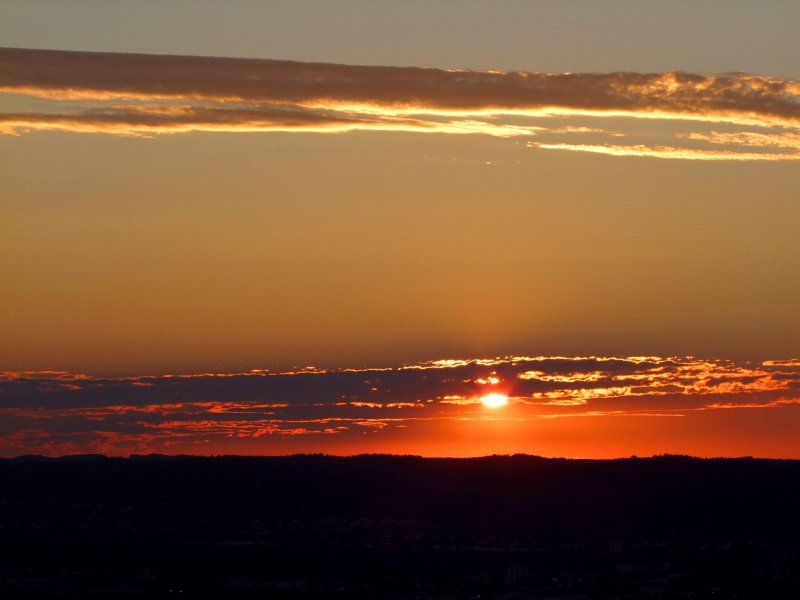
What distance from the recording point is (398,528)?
140625 mm

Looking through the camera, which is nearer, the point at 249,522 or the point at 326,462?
the point at 249,522

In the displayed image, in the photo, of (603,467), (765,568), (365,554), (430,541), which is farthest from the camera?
(603,467)

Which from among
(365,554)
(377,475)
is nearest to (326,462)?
(377,475)

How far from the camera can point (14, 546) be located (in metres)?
118

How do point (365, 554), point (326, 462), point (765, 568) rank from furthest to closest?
point (326, 462)
point (365, 554)
point (765, 568)

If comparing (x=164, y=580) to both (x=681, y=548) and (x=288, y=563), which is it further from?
(x=681, y=548)

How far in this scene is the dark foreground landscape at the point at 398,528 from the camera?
327ft

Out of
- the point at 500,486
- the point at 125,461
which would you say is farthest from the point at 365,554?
the point at 125,461

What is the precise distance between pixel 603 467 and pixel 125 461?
4726cm

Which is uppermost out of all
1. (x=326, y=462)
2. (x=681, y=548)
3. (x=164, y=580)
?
(x=326, y=462)

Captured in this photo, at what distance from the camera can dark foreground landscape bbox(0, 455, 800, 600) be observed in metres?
99.6

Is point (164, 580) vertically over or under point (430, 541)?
under

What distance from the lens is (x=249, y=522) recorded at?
144375mm

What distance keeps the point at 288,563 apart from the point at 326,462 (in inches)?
1980
